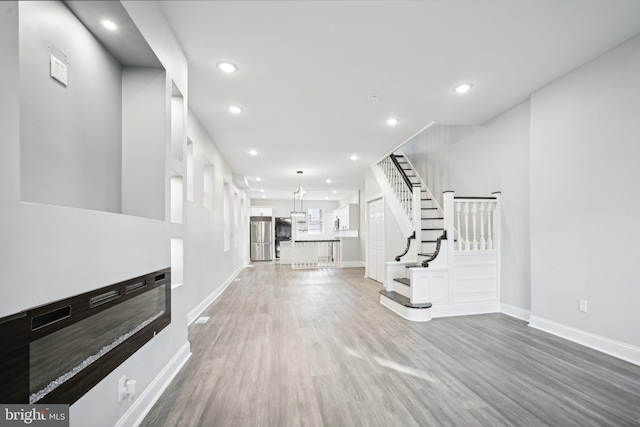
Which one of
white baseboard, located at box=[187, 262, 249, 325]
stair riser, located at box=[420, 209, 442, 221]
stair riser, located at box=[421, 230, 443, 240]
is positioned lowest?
white baseboard, located at box=[187, 262, 249, 325]

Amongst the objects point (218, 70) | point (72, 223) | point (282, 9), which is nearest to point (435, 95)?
point (282, 9)

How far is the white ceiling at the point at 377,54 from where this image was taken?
211 cm

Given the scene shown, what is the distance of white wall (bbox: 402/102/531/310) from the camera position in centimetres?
375

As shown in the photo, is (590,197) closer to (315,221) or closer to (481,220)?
(481,220)

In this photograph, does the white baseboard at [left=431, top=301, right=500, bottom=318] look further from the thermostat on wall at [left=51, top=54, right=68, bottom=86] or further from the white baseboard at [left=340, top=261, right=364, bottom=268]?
the white baseboard at [left=340, top=261, right=364, bottom=268]

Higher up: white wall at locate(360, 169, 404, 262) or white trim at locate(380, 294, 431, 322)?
white wall at locate(360, 169, 404, 262)

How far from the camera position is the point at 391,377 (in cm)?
227

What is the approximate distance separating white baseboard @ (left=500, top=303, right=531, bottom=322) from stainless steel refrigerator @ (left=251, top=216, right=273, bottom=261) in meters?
9.18

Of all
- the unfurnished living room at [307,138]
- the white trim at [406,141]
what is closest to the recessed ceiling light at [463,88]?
the unfurnished living room at [307,138]

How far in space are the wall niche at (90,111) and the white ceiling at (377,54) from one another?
1.80 feet

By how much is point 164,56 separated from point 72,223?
1.50 metres

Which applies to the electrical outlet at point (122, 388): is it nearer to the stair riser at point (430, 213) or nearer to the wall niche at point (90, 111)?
the wall niche at point (90, 111)

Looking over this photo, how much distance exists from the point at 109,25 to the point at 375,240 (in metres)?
6.35

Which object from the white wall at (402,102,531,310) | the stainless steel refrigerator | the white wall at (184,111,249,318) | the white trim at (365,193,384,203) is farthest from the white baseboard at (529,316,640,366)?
the stainless steel refrigerator
